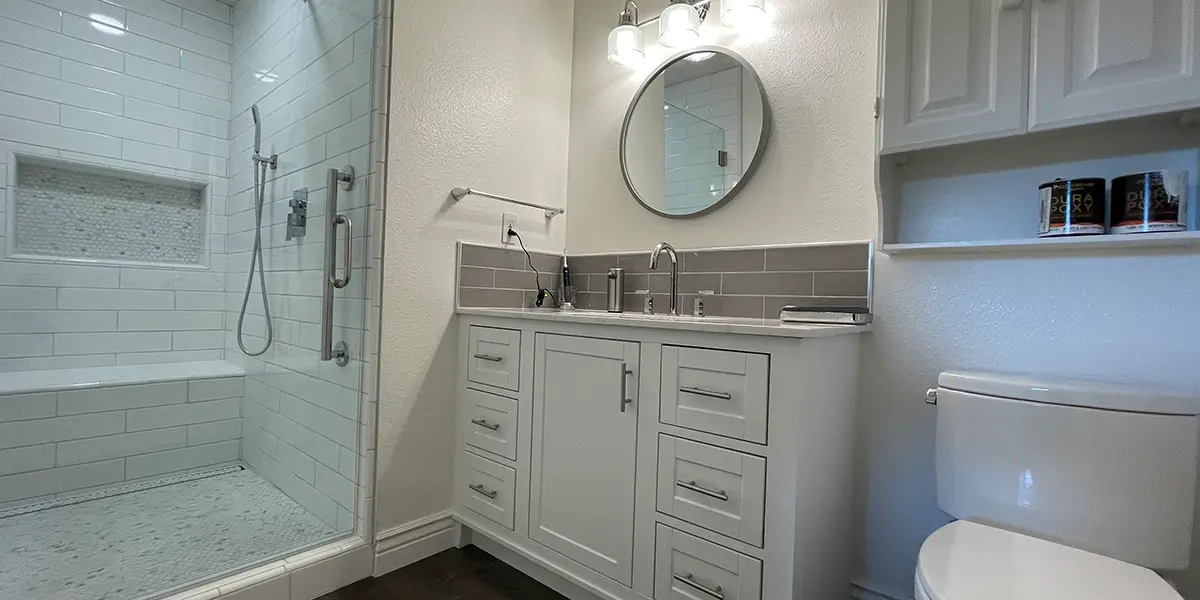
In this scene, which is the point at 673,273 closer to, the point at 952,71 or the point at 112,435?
the point at 952,71

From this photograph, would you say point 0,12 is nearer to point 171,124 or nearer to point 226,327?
point 171,124

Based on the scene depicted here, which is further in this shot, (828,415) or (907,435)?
(907,435)

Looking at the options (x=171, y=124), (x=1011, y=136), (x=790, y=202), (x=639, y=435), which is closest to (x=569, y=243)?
(x=790, y=202)

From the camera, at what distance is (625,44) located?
2102 mm

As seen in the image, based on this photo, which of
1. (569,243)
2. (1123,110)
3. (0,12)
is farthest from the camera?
(569,243)

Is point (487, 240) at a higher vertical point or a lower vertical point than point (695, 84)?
lower

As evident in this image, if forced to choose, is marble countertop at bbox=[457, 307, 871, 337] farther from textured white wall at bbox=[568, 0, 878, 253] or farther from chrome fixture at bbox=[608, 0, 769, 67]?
chrome fixture at bbox=[608, 0, 769, 67]

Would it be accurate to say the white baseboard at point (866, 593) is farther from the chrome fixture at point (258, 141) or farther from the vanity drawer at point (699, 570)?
the chrome fixture at point (258, 141)

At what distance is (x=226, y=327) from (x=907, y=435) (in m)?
3.22

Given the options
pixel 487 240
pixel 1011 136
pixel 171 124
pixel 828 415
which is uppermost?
pixel 171 124

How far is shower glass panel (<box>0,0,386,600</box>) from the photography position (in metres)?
1.85

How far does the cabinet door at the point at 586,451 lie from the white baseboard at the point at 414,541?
45 cm

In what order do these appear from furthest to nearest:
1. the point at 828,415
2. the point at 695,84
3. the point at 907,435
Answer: the point at 695,84 < the point at 907,435 < the point at 828,415

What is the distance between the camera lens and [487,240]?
2.15m
